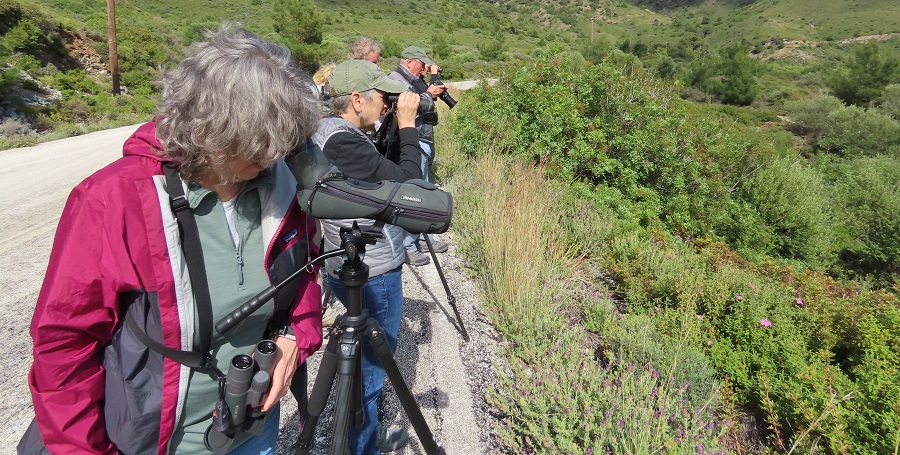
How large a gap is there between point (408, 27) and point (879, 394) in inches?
2348

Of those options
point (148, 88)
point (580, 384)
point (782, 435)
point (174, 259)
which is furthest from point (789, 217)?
point (148, 88)

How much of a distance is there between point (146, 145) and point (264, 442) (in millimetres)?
866

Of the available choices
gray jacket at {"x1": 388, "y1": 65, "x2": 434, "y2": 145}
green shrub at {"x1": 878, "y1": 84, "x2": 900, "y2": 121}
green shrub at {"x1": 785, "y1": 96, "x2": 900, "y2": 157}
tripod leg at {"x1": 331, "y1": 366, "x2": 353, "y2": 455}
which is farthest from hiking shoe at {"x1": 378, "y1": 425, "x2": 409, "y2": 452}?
green shrub at {"x1": 878, "y1": 84, "x2": 900, "y2": 121}

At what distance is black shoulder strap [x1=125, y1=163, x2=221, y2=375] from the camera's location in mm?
896

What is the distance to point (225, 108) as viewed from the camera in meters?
0.87

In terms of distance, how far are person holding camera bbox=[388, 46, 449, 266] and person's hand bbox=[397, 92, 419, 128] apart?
141 centimetres

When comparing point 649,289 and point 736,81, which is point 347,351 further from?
point 736,81

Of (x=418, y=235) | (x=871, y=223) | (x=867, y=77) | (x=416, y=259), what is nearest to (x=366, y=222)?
(x=416, y=259)

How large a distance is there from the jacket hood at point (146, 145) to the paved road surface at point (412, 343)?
63.3 inches

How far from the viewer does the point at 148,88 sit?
53.9ft

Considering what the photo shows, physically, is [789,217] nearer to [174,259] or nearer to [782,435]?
[782,435]

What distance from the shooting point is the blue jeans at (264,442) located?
1223mm

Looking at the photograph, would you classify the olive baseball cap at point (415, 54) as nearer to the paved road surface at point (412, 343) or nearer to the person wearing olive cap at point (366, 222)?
the paved road surface at point (412, 343)

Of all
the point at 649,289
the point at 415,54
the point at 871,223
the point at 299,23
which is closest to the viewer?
the point at 649,289
